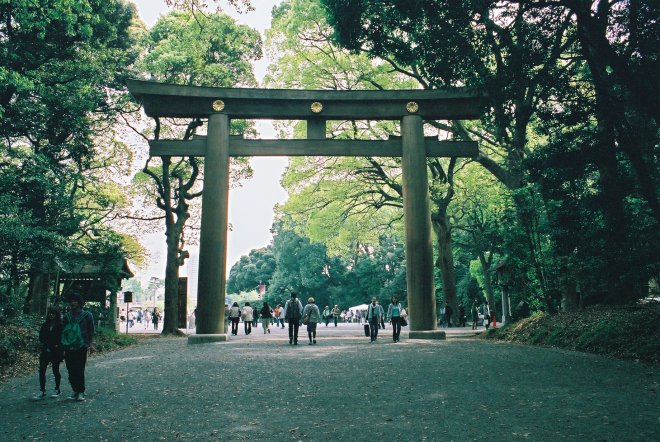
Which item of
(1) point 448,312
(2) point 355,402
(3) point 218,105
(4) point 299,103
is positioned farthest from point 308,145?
(1) point 448,312

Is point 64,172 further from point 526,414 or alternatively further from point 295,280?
point 295,280

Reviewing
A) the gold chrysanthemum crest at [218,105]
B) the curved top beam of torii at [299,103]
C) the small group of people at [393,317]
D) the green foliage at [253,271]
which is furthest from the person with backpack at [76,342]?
the green foliage at [253,271]

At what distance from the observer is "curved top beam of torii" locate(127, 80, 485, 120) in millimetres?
16172

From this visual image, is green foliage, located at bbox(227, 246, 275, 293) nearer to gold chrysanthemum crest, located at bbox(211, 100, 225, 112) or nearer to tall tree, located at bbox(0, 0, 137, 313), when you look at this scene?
tall tree, located at bbox(0, 0, 137, 313)

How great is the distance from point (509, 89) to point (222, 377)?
303 inches

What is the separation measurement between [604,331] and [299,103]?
436 inches

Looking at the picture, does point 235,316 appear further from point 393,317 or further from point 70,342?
point 70,342

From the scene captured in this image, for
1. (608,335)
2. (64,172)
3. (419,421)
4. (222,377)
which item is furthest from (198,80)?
(419,421)

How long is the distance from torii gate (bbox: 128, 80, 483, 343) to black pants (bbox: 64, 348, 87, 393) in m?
8.20

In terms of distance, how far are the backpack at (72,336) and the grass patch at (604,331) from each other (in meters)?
9.33

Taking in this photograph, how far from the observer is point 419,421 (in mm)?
5070

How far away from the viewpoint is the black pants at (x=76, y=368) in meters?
6.58

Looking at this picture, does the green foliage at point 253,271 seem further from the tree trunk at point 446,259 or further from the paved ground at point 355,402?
the paved ground at point 355,402

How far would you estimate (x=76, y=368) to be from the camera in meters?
6.62
